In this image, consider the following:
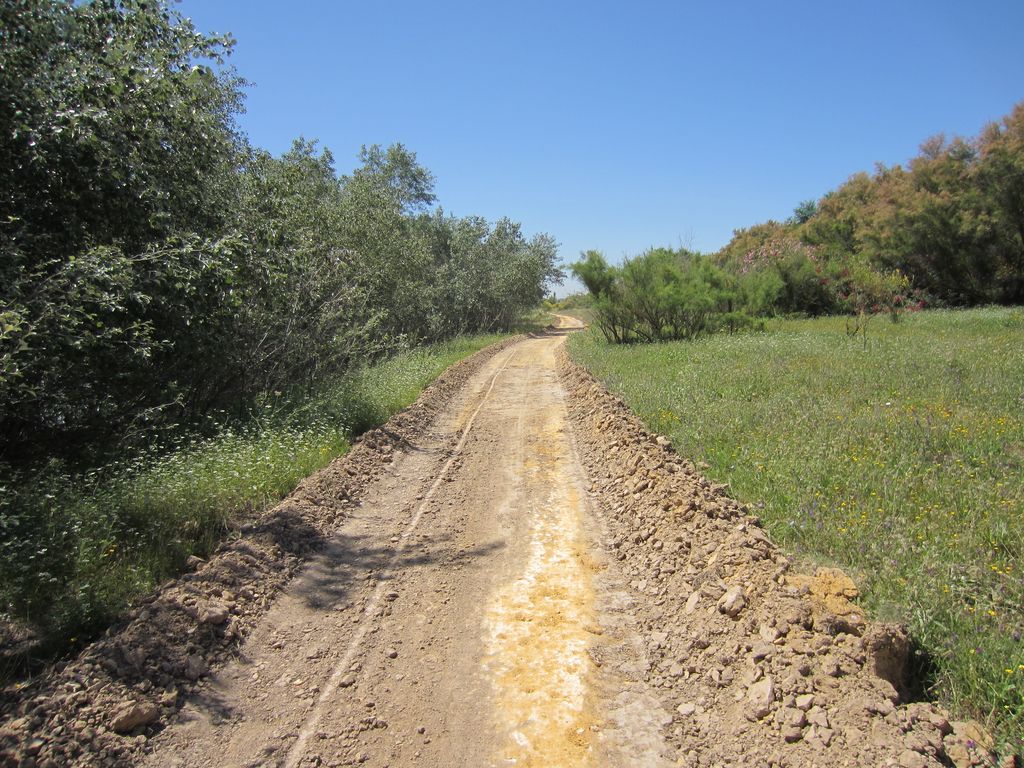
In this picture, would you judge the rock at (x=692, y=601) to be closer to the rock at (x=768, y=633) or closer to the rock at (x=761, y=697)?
the rock at (x=768, y=633)

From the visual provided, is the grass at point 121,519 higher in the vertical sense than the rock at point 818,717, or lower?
higher

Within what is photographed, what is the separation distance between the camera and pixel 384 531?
662 centimetres

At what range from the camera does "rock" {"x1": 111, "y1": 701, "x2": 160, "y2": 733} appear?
341cm

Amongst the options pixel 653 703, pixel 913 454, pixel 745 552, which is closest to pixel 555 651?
pixel 653 703

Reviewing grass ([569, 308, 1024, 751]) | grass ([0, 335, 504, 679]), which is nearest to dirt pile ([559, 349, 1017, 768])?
grass ([569, 308, 1024, 751])

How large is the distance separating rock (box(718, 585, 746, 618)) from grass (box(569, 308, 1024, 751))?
63 centimetres

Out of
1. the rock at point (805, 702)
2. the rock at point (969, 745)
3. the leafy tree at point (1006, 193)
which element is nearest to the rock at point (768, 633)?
the rock at point (805, 702)

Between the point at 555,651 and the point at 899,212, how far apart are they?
3960cm

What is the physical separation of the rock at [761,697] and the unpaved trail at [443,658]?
1.70ft

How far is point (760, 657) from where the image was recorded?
3.82 metres

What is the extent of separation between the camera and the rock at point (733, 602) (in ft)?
14.2

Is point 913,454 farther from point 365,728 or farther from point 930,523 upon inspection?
point 365,728

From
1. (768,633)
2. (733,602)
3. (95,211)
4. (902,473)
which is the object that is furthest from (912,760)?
(95,211)

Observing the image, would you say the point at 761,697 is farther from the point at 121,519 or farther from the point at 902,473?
the point at 121,519
